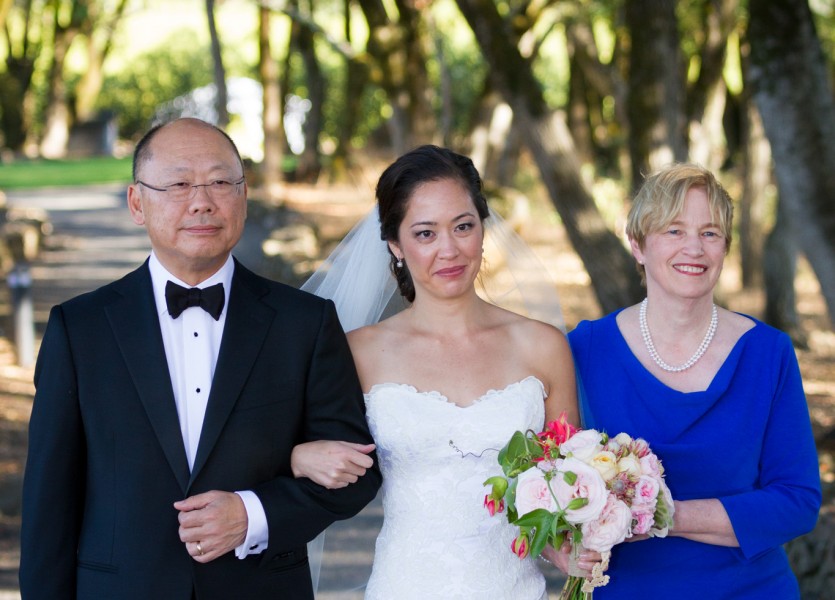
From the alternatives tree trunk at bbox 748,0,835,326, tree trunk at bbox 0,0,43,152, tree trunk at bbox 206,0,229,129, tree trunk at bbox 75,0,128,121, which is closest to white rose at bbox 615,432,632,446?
tree trunk at bbox 748,0,835,326

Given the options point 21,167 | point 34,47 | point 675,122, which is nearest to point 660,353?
point 675,122

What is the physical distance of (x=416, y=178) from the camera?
3.69 m

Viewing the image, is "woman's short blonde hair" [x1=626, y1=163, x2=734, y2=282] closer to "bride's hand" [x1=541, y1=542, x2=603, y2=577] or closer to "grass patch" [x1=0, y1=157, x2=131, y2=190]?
"bride's hand" [x1=541, y1=542, x2=603, y2=577]

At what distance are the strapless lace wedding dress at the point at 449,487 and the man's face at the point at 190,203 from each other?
2.78ft

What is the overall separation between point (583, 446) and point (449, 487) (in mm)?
670

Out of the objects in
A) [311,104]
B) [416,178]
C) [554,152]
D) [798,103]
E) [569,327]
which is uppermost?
[311,104]

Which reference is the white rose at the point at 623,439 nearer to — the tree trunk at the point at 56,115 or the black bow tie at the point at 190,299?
the black bow tie at the point at 190,299

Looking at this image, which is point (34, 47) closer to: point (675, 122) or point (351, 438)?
point (675, 122)

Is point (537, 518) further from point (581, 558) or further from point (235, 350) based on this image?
point (235, 350)

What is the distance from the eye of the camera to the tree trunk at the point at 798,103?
21.9ft

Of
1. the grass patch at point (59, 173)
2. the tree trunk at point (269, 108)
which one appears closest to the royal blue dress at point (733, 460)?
the tree trunk at point (269, 108)

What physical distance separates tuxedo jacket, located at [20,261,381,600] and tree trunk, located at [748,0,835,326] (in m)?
4.61

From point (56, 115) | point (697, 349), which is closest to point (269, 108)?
point (697, 349)

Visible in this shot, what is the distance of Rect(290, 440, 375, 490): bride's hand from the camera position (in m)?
3.12
